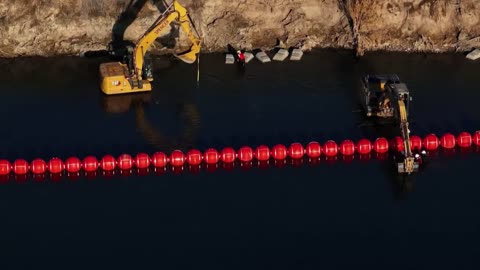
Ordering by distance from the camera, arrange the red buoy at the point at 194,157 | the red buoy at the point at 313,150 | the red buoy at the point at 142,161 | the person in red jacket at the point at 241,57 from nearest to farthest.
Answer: the red buoy at the point at 142,161, the red buoy at the point at 194,157, the red buoy at the point at 313,150, the person in red jacket at the point at 241,57

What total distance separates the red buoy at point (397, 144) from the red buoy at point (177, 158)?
528 inches

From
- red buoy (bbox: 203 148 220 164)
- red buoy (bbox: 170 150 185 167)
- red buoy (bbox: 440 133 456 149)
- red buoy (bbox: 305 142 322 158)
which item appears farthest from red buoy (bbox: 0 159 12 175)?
red buoy (bbox: 440 133 456 149)

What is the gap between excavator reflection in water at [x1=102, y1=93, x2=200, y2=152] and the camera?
56.8 metres

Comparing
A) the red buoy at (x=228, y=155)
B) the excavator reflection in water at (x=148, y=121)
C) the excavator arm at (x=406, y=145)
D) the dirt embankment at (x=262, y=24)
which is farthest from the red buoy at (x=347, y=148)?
the dirt embankment at (x=262, y=24)

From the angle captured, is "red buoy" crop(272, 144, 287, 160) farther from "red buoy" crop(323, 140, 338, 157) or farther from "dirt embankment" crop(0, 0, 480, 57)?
"dirt embankment" crop(0, 0, 480, 57)

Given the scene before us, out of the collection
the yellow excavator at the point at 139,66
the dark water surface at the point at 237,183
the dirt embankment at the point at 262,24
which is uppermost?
the dirt embankment at the point at 262,24

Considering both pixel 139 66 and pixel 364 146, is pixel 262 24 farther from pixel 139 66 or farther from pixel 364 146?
pixel 364 146

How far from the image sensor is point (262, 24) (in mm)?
70625

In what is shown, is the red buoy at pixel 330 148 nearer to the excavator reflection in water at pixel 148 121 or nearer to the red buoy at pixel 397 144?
the red buoy at pixel 397 144

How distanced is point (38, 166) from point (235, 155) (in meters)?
12.2

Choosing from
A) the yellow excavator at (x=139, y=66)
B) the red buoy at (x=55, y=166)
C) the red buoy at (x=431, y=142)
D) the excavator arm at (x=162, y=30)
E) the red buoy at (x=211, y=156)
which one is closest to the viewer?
the red buoy at (x=55, y=166)

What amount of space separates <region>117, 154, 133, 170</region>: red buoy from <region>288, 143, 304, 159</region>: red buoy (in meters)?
10.0

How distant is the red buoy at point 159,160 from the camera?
53.8 meters

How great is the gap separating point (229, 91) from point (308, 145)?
1078 centimetres
